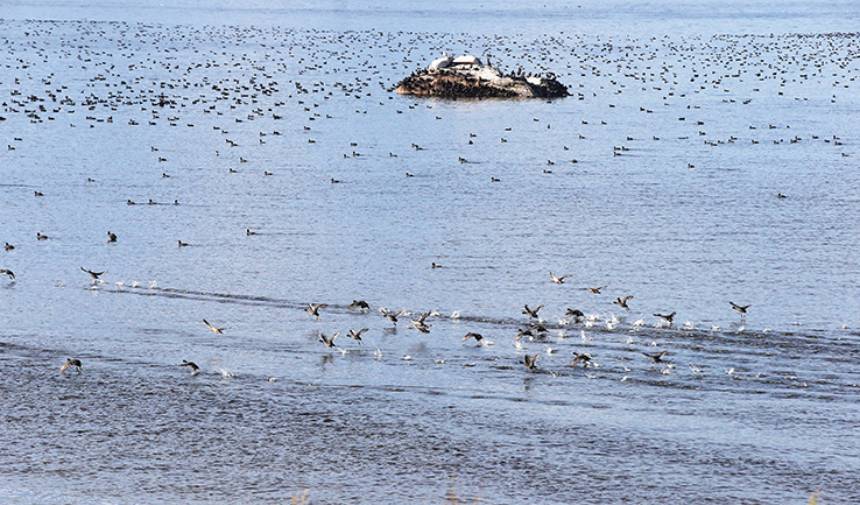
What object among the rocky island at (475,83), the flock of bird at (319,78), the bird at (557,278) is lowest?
the flock of bird at (319,78)

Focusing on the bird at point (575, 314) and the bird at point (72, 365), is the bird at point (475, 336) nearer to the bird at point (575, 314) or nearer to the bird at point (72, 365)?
the bird at point (575, 314)

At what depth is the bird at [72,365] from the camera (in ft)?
132

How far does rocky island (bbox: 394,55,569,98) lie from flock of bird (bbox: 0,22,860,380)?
2.94m

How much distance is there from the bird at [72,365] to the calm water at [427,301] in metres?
0.55

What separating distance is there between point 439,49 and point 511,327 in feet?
382

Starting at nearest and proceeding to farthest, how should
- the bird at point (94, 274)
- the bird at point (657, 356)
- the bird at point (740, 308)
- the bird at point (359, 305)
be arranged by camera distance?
1. the bird at point (657, 356)
2. the bird at point (740, 308)
3. the bird at point (359, 305)
4. the bird at point (94, 274)

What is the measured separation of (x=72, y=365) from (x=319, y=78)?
83.5m

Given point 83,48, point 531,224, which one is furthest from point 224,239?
point 83,48

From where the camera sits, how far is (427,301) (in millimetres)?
47062

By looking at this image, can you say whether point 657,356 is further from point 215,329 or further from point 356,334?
point 215,329

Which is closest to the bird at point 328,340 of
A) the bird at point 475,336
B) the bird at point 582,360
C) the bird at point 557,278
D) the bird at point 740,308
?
the bird at point 475,336

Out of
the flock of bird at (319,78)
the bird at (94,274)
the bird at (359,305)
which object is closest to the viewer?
the bird at (359,305)

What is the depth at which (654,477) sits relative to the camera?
108 ft

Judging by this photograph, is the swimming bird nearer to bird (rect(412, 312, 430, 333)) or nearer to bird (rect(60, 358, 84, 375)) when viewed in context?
bird (rect(412, 312, 430, 333))
